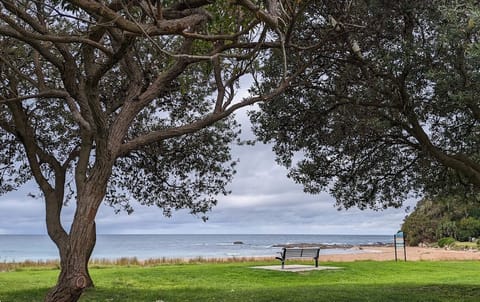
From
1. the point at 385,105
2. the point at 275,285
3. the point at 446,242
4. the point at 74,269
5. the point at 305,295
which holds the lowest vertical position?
the point at 275,285

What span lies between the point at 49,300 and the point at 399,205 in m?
9.24

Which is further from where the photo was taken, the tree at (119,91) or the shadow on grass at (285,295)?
the shadow on grass at (285,295)

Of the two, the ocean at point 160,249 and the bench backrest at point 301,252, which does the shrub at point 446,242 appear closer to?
the ocean at point 160,249

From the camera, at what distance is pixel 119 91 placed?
1271 cm

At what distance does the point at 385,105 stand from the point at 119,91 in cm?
653

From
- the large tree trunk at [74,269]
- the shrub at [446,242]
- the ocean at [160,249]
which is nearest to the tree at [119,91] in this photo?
the large tree trunk at [74,269]

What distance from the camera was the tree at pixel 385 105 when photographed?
815 cm

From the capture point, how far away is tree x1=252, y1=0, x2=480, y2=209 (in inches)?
321

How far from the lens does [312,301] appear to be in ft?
33.4

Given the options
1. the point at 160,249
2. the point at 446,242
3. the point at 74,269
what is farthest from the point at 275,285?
the point at 160,249

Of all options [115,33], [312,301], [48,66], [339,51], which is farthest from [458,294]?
[48,66]

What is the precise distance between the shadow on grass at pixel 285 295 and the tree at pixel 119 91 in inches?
45.9

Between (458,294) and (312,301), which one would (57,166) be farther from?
(458,294)

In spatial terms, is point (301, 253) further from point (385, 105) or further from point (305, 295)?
point (385, 105)
